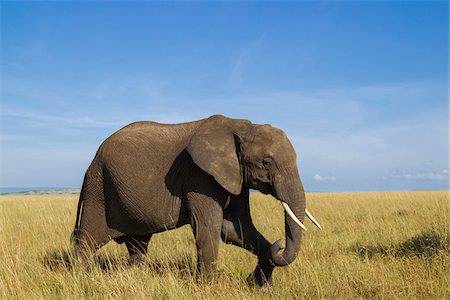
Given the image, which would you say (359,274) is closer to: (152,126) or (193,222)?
(193,222)

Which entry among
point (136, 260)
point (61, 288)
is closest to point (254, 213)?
point (136, 260)

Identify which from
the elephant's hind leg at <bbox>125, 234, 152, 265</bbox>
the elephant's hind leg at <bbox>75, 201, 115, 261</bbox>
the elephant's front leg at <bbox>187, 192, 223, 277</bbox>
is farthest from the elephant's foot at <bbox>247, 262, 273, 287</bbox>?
the elephant's hind leg at <bbox>75, 201, 115, 261</bbox>

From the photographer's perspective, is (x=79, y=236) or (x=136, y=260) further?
Answer: (x=136, y=260)

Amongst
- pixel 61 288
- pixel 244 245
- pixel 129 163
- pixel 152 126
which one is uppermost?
pixel 152 126

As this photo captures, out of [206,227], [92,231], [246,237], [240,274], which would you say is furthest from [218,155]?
[92,231]

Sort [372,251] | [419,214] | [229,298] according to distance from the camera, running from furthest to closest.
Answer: [419,214] → [372,251] → [229,298]

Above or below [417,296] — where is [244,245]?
above

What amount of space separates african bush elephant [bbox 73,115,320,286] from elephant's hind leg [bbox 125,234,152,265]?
0.13 meters

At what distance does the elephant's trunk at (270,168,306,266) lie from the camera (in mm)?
5195

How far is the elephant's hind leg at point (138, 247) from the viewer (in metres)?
6.63

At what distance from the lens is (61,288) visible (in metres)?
5.04

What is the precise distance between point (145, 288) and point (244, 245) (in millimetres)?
1591

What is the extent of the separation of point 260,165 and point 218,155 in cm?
55

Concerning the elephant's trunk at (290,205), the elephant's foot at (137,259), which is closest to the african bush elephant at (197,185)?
the elephant's trunk at (290,205)
